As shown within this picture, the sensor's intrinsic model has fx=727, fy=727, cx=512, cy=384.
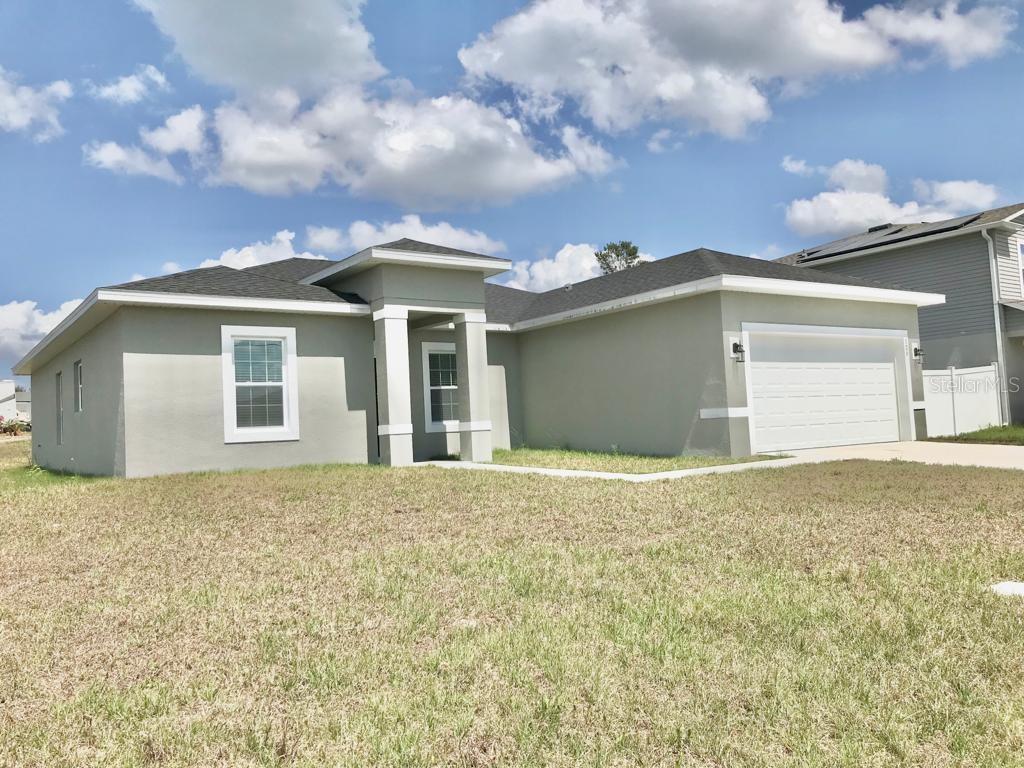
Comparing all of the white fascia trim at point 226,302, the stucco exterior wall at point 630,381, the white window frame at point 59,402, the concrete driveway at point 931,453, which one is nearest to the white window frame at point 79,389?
the white window frame at point 59,402

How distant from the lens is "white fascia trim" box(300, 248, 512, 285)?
46.0ft

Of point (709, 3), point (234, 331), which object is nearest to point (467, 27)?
point (709, 3)

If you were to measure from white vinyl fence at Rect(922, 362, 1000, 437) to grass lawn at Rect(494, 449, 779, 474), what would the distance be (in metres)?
6.92

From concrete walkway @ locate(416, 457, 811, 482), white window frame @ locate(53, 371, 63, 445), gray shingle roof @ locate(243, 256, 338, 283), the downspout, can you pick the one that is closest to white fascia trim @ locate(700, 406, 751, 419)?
concrete walkway @ locate(416, 457, 811, 482)

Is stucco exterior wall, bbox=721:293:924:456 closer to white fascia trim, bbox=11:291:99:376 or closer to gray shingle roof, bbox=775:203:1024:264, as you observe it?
gray shingle roof, bbox=775:203:1024:264

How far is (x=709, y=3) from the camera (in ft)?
43.2

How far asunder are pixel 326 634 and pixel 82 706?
1.29m

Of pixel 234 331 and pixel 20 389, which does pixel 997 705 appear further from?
pixel 20 389

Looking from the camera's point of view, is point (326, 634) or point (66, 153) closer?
point (326, 634)

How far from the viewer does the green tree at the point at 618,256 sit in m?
51.7

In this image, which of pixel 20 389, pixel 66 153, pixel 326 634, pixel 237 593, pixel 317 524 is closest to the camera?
pixel 326 634

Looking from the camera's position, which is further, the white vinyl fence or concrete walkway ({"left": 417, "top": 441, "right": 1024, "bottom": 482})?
the white vinyl fence

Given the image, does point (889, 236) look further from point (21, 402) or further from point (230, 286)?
point (21, 402)

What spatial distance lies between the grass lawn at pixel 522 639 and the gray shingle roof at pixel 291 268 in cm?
980
